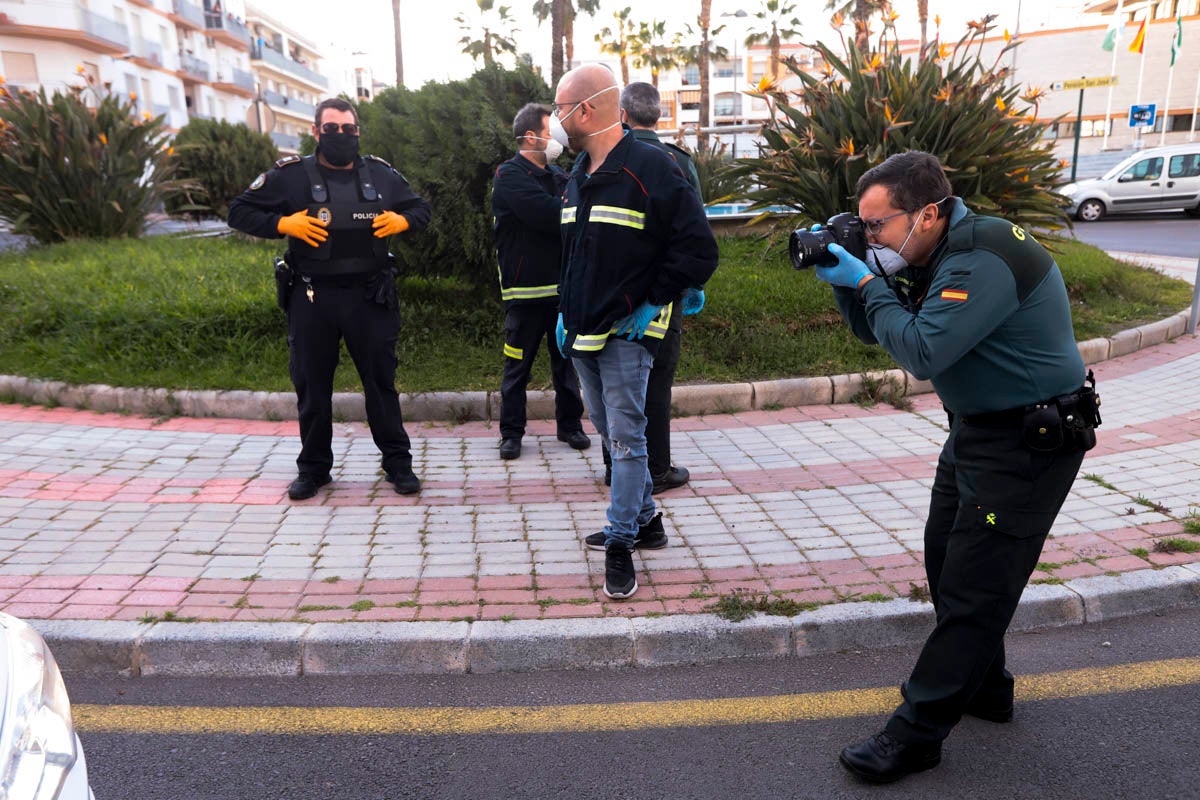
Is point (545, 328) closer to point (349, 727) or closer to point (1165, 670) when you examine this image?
point (349, 727)

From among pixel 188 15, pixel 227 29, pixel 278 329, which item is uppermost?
pixel 188 15

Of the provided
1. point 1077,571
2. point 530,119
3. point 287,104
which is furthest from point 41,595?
point 287,104

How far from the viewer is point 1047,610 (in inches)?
145

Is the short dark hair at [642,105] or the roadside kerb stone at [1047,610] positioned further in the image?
the short dark hair at [642,105]

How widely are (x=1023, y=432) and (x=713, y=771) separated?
56.6 inches

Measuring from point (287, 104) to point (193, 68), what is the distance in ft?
60.0

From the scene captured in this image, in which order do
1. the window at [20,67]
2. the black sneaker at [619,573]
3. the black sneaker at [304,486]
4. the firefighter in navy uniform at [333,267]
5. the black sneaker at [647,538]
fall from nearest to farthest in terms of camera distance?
the black sneaker at [619,573]
the black sneaker at [647,538]
the firefighter in navy uniform at [333,267]
the black sneaker at [304,486]
the window at [20,67]

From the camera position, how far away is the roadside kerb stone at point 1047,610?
3.67m

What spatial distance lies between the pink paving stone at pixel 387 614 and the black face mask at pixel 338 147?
256cm

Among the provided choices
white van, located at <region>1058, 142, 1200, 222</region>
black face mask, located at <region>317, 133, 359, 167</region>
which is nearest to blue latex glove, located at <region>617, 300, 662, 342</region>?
black face mask, located at <region>317, 133, 359, 167</region>

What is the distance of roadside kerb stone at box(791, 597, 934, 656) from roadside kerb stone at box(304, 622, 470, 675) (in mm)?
1393

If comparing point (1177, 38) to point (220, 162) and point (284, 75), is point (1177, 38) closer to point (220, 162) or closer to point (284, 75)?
point (220, 162)

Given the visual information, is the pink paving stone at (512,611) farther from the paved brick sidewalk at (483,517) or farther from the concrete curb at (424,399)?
the concrete curb at (424,399)

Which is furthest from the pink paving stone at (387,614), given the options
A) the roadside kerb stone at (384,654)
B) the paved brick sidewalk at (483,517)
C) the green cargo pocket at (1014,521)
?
the green cargo pocket at (1014,521)
